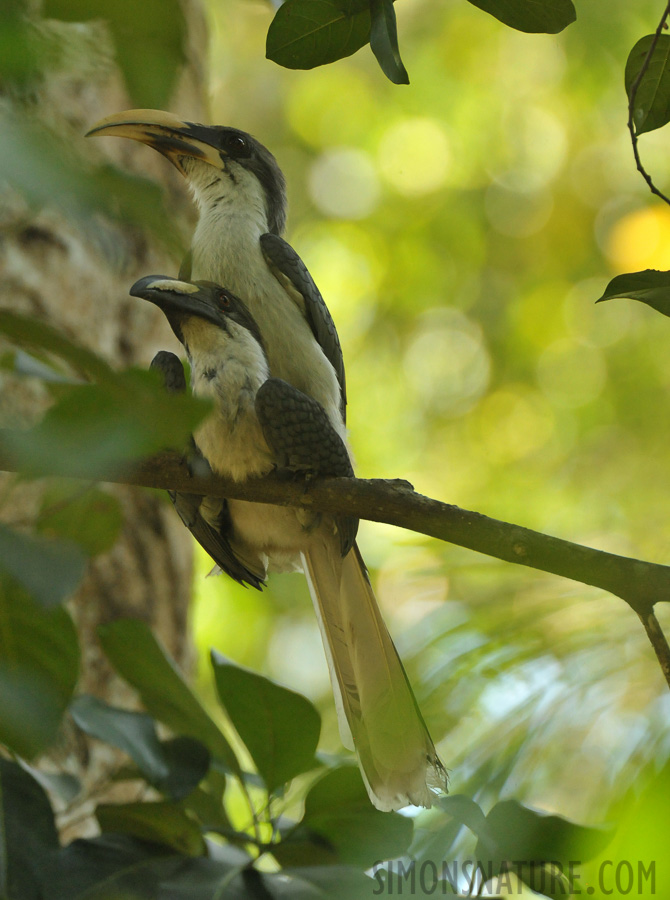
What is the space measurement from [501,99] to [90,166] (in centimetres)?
717

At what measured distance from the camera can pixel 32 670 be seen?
127 centimetres

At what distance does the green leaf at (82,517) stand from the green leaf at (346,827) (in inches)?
26.1

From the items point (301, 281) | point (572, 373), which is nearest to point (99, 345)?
point (301, 281)

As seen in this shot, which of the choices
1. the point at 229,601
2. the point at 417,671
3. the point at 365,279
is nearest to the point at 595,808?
the point at 417,671

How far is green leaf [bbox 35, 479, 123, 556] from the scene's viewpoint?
1.52m

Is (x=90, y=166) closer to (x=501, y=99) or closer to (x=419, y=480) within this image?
(x=419, y=480)

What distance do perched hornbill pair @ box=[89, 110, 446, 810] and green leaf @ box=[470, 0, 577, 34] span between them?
28.5 inches

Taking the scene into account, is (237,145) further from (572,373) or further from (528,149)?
(528,149)

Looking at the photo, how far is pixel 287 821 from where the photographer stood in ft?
6.15

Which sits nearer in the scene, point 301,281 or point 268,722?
point 268,722

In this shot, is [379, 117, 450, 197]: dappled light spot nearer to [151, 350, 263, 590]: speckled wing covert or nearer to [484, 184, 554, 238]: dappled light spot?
[484, 184, 554, 238]: dappled light spot

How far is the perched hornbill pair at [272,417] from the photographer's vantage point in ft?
5.38

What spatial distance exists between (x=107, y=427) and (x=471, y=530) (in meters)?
0.76

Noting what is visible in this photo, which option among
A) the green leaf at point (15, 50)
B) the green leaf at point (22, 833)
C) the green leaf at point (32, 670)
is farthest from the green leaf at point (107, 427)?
the green leaf at point (22, 833)
